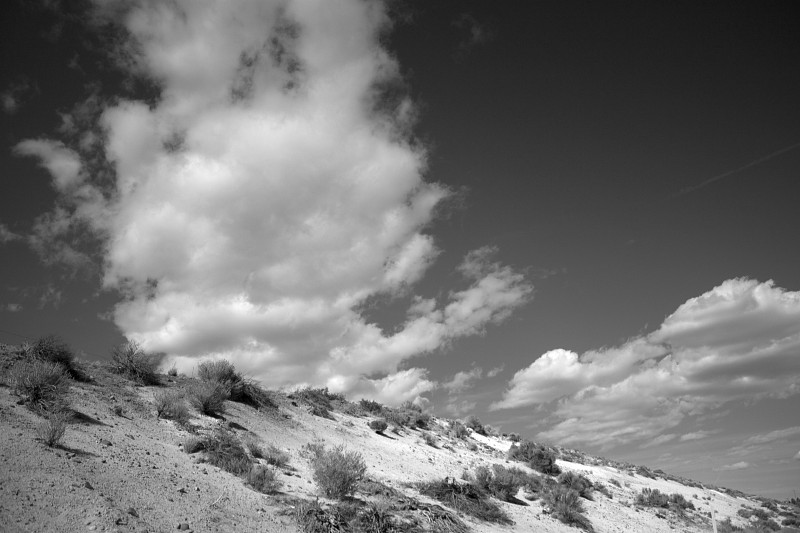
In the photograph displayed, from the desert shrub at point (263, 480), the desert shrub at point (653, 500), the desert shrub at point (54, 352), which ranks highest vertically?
the desert shrub at point (54, 352)

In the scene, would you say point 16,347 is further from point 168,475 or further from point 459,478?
point 459,478

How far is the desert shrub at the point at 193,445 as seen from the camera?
14562mm

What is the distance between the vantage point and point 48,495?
30.6 ft

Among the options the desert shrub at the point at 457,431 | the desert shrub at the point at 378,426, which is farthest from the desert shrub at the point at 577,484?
the desert shrub at the point at 378,426

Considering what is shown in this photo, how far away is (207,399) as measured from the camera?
19344 mm

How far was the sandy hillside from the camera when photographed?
9516 millimetres

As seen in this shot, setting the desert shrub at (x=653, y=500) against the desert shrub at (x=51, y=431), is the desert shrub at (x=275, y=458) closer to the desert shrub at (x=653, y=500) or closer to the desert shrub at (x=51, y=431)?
the desert shrub at (x=51, y=431)

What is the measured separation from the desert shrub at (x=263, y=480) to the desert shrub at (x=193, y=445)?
2120 millimetres

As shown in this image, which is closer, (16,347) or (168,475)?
A: (168,475)

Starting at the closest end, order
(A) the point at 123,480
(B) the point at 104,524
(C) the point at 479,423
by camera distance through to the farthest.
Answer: (B) the point at 104,524, (A) the point at 123,480, (C) the point at 479,423

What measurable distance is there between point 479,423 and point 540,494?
21756mm

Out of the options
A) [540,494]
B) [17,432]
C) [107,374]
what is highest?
[107,374]

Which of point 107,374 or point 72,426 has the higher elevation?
point 107,374

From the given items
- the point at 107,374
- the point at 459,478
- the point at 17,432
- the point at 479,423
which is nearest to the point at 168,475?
the point at 17,432
